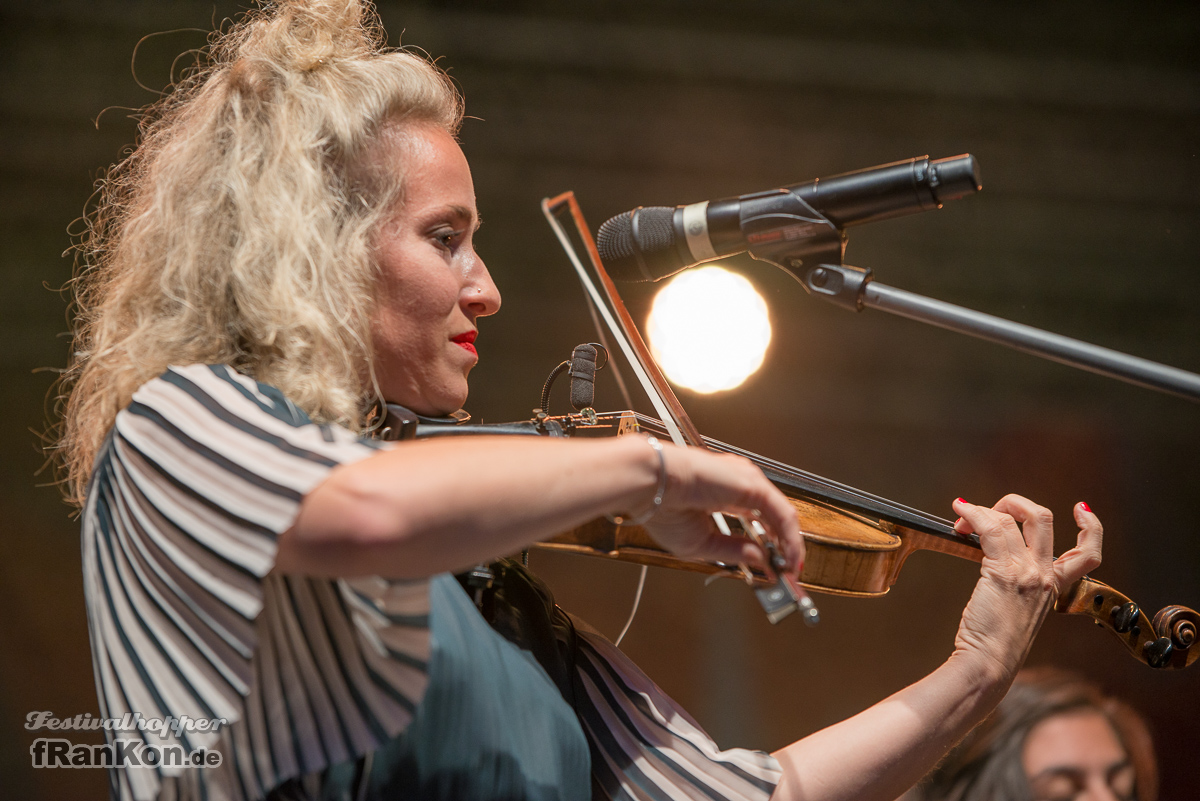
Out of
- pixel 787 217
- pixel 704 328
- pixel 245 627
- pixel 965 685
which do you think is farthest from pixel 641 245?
pixel 704 328

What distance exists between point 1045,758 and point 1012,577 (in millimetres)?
877

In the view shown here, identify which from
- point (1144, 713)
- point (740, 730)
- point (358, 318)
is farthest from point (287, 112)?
point (1144, 713)

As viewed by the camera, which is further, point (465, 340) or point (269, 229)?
point (465, 340)

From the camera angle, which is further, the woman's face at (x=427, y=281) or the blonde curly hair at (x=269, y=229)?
the woman's face at (x=427, y=281)

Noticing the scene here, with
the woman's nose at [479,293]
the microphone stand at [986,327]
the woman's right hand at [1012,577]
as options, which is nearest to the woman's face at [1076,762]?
the woman's right hand at [1012,577]

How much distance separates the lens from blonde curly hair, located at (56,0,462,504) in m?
1.00

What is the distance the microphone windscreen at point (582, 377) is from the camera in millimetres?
1385

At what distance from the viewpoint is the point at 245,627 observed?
30.3 inches

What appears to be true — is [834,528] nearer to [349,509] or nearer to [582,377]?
[582,377]

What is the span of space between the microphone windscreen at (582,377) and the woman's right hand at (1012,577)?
2.02ft

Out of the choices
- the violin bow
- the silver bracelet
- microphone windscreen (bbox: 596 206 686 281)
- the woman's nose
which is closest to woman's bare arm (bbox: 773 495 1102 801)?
the violin bow

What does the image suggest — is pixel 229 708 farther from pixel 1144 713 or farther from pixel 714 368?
pixel 1144 713

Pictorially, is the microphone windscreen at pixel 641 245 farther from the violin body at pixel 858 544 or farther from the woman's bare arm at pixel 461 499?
the woman's bare arm at pixel 461 499

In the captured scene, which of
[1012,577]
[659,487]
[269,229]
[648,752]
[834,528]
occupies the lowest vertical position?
[648,752]
